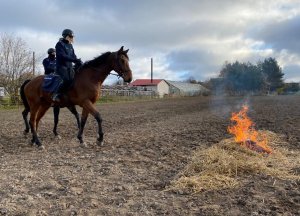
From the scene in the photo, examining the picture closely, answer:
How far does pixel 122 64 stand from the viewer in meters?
9.88

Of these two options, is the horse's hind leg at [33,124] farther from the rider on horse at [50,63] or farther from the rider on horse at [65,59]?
the rider on horse at [50,63]

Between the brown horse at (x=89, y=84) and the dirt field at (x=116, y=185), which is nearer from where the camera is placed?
the dirt field at (x=116, y=185)

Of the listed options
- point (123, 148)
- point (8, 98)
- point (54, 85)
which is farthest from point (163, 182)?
point (8, 98)

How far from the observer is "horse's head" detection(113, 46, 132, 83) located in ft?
32.4

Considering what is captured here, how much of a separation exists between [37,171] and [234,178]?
3.35 meters

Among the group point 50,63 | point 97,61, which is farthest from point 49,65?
point 97,61

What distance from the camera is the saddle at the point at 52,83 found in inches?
387

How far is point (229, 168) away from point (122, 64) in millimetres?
4609

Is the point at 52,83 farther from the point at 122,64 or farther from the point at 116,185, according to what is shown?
the point at 116,185

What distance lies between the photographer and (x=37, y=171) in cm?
661

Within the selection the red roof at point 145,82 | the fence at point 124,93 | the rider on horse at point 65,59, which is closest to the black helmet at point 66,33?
the rider on horse at point 65,59

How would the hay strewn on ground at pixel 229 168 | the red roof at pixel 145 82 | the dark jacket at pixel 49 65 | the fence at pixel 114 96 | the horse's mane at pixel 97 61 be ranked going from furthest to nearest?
the red roof at pixel 145 82
the fence at pixel 114 96
the dark jacket at pixel 49 65
the horse's mane at pixel 97 61
the hay strewn on ground at pixel 229 168

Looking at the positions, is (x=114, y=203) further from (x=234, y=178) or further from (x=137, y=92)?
(x=137, y=92)

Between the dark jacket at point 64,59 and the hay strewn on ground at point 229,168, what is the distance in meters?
4.18
